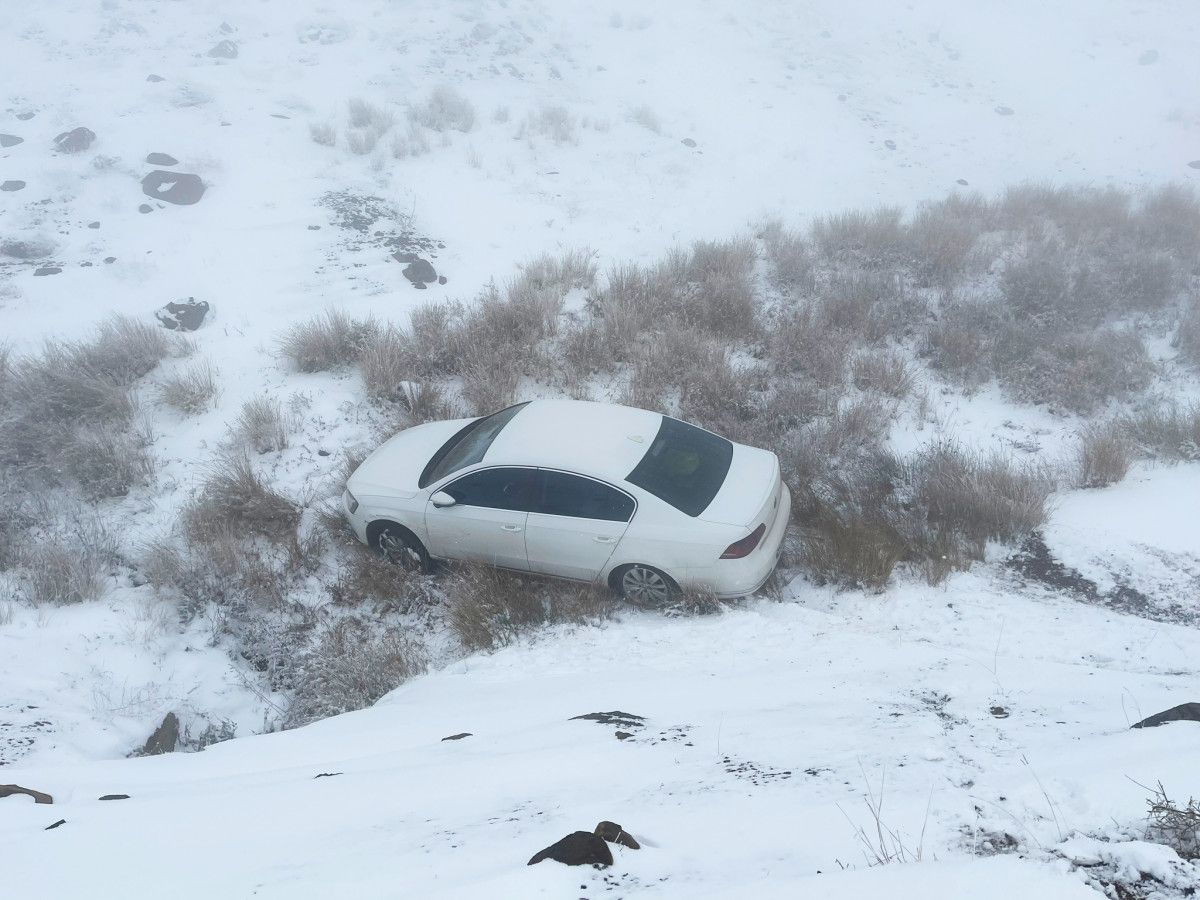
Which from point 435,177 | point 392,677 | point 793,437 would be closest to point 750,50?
point 435,177

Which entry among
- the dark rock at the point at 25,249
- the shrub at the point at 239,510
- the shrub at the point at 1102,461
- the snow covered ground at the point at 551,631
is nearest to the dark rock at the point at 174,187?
the snow covered ground at the point at 551,631

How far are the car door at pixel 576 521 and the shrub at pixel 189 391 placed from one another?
5.03 meters

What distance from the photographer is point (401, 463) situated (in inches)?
263

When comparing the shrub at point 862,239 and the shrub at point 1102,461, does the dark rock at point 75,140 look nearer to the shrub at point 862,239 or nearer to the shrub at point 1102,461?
the shrub at point 862,239

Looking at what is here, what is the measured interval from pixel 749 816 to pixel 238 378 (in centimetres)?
848

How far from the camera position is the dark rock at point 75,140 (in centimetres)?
1301

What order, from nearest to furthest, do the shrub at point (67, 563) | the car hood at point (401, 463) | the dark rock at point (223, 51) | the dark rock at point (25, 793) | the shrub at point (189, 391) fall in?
1. the dark rock at point (25, 793)
2. the shrub at point (67, 563)
3. the car hood at point (401, 463)
4. the shrub at point (189, 391)
5. the dark rock at point (223, 51)

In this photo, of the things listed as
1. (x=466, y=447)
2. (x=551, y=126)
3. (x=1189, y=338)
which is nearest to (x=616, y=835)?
(x=466, y=447)

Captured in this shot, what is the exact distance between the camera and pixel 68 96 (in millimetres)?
14516

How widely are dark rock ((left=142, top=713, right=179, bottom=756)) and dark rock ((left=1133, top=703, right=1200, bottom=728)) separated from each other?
601 cm

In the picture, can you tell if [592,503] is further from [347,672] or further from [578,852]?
Result: [578,852]

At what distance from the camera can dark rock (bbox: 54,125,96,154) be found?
13008 millimetres

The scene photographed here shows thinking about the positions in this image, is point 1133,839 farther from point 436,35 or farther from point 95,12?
point 95,12

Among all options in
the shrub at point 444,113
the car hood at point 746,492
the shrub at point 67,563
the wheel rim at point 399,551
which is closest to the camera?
the car hood at point 746,492
